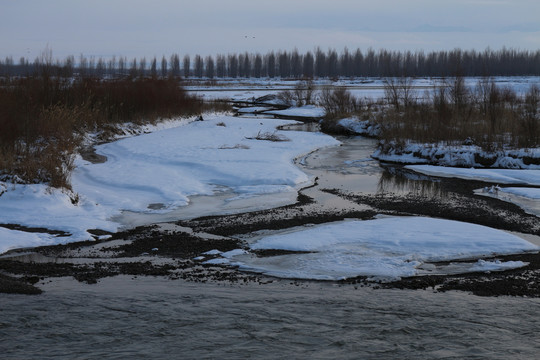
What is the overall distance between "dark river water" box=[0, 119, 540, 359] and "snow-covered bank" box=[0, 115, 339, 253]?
3.82 meters

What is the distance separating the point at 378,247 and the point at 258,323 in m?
4.37

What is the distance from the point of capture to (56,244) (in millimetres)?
11367

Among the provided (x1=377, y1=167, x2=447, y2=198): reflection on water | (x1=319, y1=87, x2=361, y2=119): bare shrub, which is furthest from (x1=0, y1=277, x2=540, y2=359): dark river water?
(x1=319, y1=87, x2=361, y2=119): bare shrub

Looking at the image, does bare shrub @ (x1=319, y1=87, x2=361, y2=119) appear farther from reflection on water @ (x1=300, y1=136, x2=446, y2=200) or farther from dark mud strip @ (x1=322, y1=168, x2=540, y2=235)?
dark mud strip @ (x1=322, y1=168, x2=540, y2=235)

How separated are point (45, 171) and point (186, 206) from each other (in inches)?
144

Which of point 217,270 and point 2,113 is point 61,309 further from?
point 2,113

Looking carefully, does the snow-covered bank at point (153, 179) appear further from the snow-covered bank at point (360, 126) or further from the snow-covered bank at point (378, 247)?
the snow-covered bank at point (378, 247)

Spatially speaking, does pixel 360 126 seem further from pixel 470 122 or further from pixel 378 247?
pixel 378 247

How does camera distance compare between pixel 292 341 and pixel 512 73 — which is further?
pixel 512 73

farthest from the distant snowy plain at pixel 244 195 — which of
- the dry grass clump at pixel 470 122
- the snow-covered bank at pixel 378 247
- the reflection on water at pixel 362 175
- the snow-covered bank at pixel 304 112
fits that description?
the snow-covered bank at pixel 304 112

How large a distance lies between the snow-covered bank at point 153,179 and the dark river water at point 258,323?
3.76 m

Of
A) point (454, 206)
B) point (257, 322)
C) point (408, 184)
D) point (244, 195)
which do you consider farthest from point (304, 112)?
point (257, 322)

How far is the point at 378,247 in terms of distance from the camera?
11.2 m

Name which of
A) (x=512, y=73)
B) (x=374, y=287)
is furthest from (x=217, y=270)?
(x=512, y=73)
